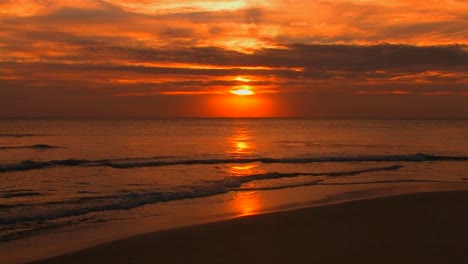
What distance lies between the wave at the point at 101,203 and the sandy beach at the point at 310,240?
3523 millimetres

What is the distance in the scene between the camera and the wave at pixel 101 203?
11164 mm

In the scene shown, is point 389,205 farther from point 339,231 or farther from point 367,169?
point 367,169

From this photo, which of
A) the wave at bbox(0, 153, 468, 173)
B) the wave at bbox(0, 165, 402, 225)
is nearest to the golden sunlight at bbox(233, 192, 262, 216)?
the wave at bbox(0, 165, 402, 225)

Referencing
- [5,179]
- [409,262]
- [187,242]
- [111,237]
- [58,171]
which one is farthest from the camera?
[58,171]

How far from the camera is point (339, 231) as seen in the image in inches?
364

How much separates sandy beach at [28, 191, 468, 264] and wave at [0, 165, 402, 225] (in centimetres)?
352

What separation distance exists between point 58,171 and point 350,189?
13002 mm

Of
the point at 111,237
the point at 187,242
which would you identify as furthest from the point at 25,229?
the point at 187,242

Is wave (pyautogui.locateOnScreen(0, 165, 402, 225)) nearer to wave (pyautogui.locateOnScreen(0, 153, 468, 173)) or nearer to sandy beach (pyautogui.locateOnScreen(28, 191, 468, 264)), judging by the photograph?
sandy beach (pyautogui.locateOnScreen(28, 191, 468, 264))

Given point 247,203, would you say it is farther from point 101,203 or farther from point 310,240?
point 310,240

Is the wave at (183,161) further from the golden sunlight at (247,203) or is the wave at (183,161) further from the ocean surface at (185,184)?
the golden sunlight at (247,203)

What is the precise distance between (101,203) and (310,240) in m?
6.61

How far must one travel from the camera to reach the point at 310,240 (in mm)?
8578

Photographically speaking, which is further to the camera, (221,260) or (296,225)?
(296,225)
